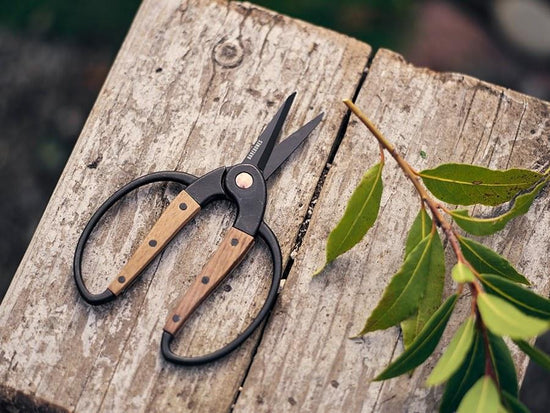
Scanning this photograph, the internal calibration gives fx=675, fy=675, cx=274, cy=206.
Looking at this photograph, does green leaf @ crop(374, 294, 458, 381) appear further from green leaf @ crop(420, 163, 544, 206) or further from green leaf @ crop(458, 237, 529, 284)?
green leaf @ crop(420, 163, 544, 206)

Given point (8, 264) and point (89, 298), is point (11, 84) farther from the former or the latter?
point (89, 298)

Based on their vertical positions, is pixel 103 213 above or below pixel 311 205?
below

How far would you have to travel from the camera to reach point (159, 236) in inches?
67.4

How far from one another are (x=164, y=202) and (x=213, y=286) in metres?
0.28

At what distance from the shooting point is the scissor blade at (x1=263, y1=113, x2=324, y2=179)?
183 cm

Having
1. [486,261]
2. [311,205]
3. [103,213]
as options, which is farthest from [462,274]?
[103,213]

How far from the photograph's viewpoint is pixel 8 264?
285cm

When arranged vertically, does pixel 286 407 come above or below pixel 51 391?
above

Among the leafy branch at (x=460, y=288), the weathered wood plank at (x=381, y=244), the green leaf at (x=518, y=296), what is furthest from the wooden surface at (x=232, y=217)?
the green leaf at (x=518, y=296)

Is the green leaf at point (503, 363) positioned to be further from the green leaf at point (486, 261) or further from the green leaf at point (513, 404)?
the green leaf at point (486, 261)

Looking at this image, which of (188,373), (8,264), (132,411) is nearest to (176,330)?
(188,373)

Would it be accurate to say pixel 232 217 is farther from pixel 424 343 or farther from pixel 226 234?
pixel 424 343

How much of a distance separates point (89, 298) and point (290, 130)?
0.71 m

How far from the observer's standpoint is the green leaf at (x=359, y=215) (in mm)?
1642
